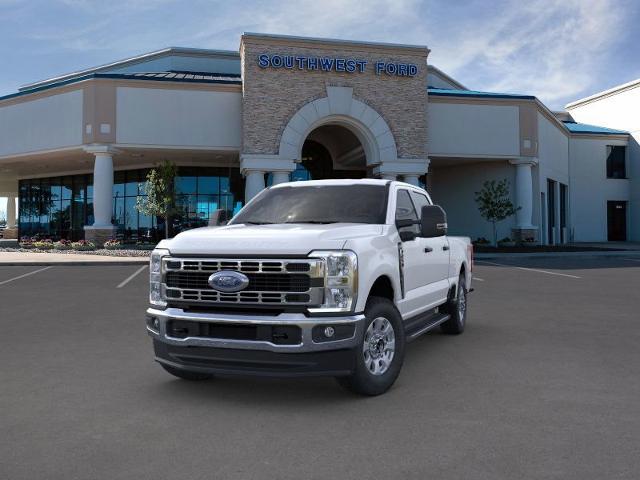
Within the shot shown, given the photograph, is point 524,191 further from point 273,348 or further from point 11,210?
point 11,210

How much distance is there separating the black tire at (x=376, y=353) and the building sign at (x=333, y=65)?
78.3ft

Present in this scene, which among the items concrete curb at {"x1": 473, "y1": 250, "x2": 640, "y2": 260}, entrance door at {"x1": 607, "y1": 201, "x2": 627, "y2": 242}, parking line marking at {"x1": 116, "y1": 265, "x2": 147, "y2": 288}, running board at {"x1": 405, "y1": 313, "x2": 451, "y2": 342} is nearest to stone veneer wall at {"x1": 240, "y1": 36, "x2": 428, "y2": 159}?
concrete curb at {"x1": 473, "y1": 250, "x2": 640, "y2": 260}

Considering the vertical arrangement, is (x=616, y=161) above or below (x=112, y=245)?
above

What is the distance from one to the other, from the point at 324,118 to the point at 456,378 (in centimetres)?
2395

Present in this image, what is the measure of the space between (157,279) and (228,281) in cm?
89

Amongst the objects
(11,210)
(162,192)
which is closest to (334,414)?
(162,192)

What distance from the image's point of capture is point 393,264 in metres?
5.73

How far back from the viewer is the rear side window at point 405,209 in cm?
658

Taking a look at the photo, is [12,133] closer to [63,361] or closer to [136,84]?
[136,84]

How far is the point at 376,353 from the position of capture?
5.42m

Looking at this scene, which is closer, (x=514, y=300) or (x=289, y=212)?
(x=289, y=212)

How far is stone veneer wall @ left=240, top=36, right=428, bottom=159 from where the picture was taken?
1089 inches

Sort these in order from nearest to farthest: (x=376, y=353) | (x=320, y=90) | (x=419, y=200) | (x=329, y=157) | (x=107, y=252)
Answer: (x=376, y=353) → (x=419, y=200) → (x=107, y=252) → (x=320, y=90) → (x=329, y=157)

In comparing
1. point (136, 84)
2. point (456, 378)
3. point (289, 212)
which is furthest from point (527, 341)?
point (136, 84)
